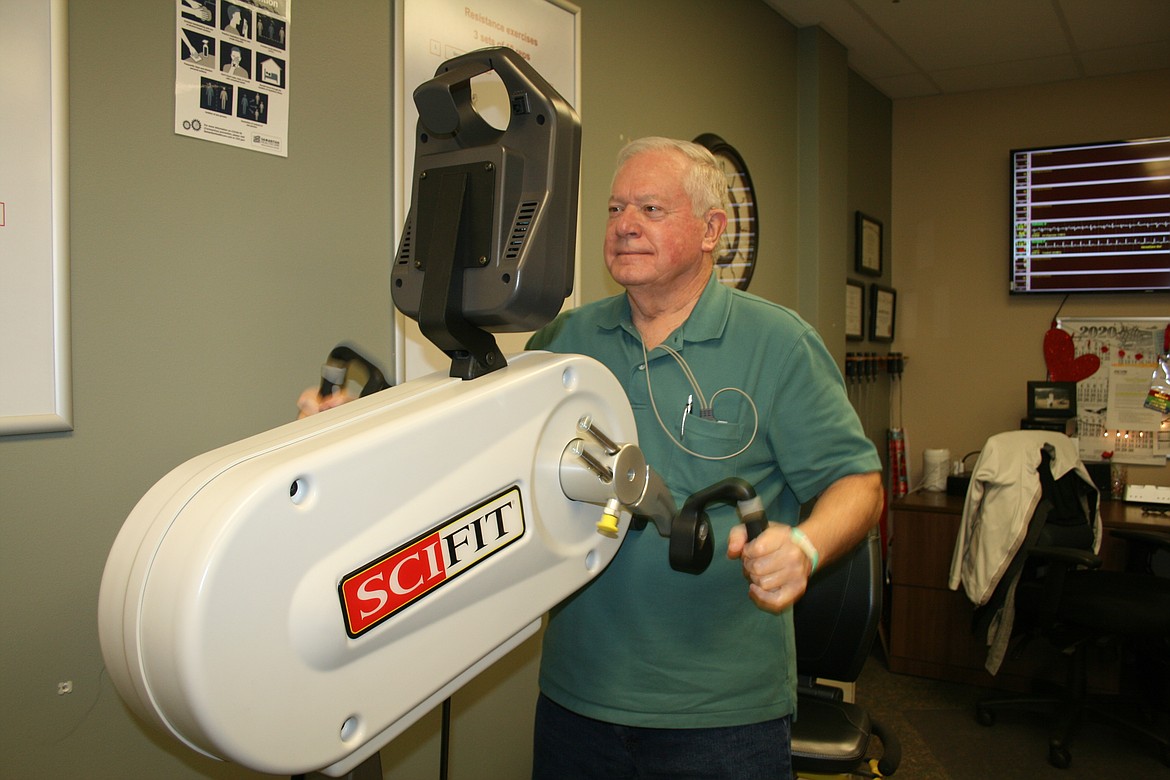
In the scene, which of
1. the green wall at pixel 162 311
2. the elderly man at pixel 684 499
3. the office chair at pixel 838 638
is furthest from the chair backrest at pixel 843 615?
the green wall at pixel 162 311

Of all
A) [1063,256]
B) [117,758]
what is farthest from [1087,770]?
[117,758]

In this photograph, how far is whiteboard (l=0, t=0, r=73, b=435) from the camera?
107 cm

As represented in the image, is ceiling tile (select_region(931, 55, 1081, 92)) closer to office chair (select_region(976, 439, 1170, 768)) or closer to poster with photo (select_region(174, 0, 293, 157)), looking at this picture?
office chair (select_region(976, 439, 1170, 768))

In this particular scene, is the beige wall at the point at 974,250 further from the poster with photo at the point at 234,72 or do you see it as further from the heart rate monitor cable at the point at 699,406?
the poster with photo at the point at 234,72

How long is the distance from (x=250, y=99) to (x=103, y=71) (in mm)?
226

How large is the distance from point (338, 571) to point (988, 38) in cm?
378

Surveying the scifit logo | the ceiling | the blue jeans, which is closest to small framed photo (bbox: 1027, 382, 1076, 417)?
the ceiling

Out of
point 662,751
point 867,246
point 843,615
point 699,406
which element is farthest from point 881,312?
point 662,751

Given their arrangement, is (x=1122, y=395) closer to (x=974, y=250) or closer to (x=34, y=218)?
(x=974, y=250)

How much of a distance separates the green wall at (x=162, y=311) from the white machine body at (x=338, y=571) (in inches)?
24.2

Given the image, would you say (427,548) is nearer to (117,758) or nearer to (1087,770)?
(117,758)

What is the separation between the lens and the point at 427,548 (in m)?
0.72

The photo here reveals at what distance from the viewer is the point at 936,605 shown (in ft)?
11.6

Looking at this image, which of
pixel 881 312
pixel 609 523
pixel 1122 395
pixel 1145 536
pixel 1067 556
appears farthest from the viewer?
pixel 881 312
